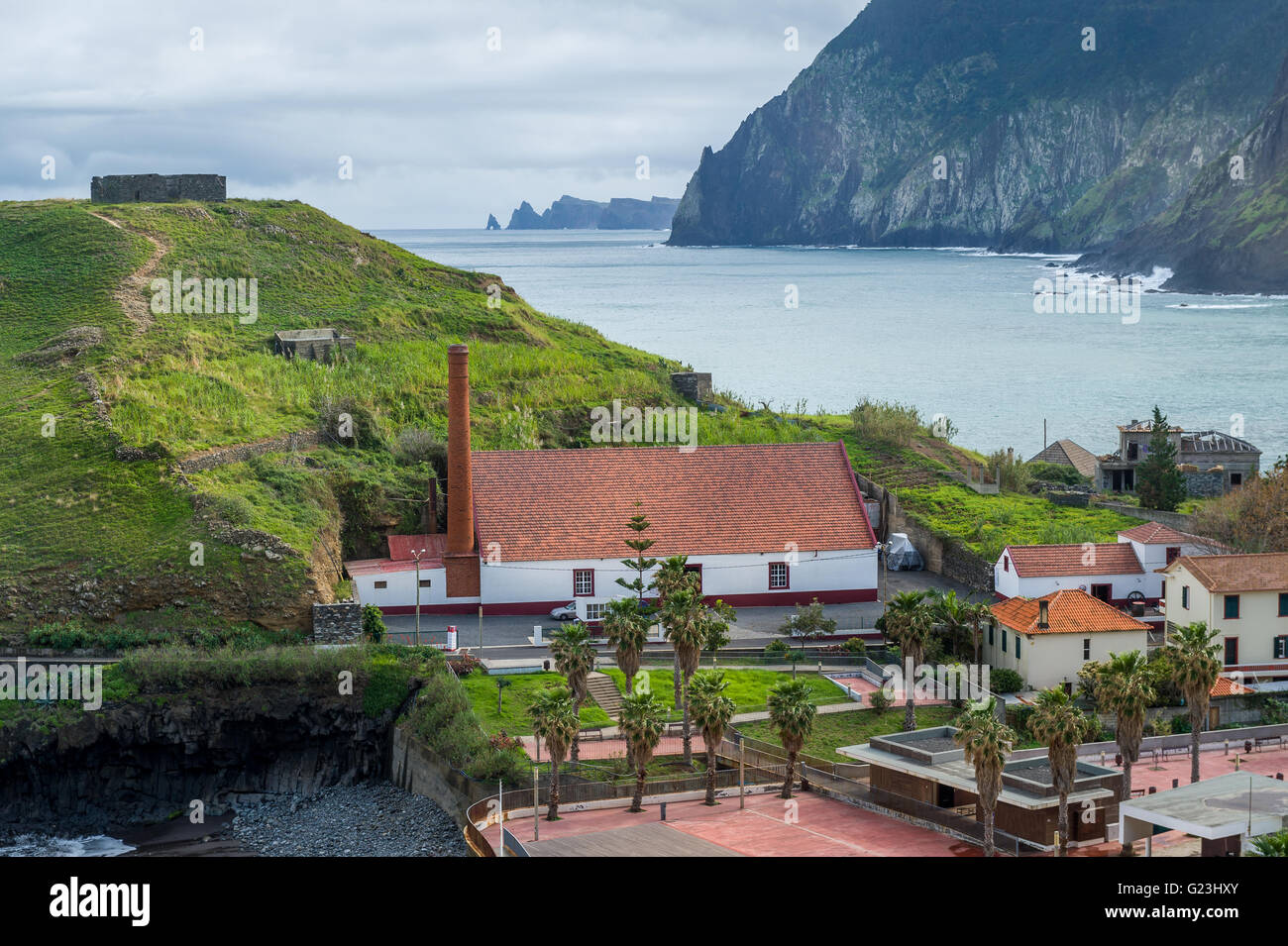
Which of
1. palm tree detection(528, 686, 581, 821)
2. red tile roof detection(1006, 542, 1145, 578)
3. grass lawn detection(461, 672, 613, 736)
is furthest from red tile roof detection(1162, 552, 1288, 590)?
palm tree detection(528, 686, 581, 821)

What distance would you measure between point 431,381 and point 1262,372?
4074 inches

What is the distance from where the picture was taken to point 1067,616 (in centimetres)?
4953

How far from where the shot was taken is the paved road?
170ft

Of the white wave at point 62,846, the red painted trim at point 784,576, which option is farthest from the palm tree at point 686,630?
the white wave at point 62,846

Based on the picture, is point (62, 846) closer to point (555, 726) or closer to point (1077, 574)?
point (555, 726)

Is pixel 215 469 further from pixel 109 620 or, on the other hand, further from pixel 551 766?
pixel 551 766

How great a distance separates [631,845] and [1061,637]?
20.6m

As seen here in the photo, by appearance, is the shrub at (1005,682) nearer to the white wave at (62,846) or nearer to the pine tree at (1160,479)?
the pine tree at (1160,479)

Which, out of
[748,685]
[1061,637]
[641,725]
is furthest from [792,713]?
[1061,637]

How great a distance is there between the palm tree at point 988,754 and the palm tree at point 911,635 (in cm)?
1091

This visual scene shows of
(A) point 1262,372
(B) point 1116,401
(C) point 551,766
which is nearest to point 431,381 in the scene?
(C) point 551,766

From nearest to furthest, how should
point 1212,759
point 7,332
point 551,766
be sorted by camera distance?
point 551,766
point 1212,759
point 7,332

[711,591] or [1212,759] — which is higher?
[711,591]

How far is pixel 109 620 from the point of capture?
49.6m
